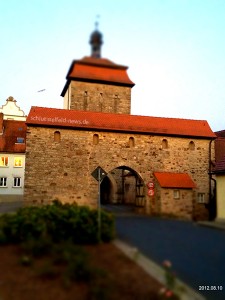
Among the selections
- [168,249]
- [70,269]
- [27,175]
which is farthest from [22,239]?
[27,175]

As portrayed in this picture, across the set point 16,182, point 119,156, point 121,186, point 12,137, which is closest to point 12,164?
point 16,182

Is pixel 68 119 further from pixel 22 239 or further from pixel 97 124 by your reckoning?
pixel 22 239

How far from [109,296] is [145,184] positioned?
1737 centimetres

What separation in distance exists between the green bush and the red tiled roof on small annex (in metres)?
11.9

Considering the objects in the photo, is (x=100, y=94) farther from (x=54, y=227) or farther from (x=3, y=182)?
(x=54, y=227)

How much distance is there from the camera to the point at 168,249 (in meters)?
9.24

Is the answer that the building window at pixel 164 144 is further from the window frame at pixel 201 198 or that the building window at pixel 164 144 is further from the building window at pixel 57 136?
the building window at pixel 57 136

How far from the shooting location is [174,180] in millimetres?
21672

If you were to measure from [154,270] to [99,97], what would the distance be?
26085 millimetres

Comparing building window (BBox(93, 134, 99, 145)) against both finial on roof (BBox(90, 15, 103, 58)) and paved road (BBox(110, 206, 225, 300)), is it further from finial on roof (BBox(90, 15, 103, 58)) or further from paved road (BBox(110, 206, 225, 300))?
finial on roof (BBox(90, 15, 103, 58))

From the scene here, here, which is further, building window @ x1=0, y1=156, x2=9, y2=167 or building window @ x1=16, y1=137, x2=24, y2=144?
building window @ x1=16, y1=137, x2=24, y2=144

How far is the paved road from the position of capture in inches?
260

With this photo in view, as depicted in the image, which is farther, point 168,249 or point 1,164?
point 1,164
